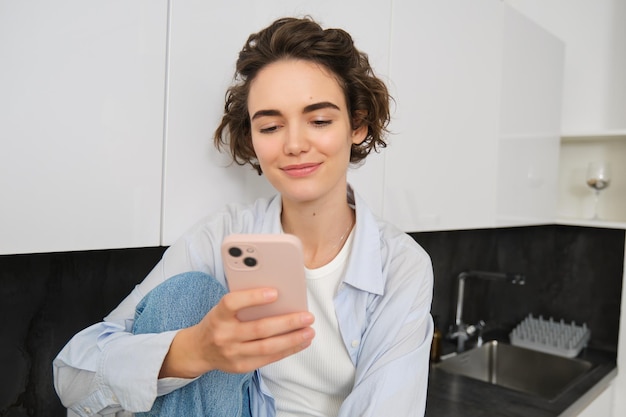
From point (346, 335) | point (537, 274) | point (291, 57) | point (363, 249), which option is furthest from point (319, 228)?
point (537, 274)

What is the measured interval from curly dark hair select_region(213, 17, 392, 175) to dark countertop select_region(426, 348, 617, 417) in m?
0.87

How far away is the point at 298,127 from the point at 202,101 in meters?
0.17

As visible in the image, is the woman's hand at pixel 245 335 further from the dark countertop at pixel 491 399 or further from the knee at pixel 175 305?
the dark countertop at pixel 491 399

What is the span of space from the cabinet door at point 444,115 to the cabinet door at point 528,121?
0.22 ft

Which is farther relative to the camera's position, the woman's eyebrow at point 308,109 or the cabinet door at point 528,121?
the cabinet door at point 528,121

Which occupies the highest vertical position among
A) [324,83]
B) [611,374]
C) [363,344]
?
[324,83]

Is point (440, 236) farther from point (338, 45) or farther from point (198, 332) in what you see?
point (198, 332)

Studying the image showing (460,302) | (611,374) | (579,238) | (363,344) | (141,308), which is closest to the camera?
(141,308)

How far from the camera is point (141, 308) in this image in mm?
833

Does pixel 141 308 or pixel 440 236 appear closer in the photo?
pixel 141 308

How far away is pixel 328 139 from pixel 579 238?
184 centimetres

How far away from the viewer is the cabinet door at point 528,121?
5.21ft

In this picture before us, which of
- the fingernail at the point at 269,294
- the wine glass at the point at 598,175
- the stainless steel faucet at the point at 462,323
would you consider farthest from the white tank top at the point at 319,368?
the wine glass at the point at 598,175

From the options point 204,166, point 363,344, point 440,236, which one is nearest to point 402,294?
point 363,344
